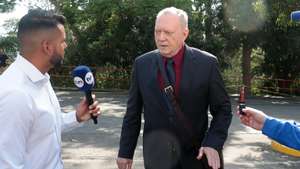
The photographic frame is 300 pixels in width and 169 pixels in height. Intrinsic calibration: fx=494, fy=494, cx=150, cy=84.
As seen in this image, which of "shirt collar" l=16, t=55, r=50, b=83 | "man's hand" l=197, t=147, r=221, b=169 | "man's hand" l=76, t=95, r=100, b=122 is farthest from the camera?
"man's hand" l=197, t=147, r=221, b=169

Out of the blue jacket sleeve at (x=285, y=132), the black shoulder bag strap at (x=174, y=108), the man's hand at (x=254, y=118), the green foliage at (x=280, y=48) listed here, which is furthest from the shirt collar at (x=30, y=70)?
the green foliage at (x=280, y=48)

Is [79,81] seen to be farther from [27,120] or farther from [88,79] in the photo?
[27,120]

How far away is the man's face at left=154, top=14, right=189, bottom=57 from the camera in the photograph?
339 centimetres

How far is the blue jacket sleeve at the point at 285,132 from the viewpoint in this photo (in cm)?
A: 290

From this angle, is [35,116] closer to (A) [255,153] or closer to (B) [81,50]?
(A) [255,153]

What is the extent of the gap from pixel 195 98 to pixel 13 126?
145 centimetres

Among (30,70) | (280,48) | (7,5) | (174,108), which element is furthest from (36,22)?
(7,5)

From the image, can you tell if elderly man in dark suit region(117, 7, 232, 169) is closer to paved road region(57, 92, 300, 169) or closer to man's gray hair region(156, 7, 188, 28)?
man's gray hair region(156, 7, 188, 28)

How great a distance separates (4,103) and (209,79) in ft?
5.18

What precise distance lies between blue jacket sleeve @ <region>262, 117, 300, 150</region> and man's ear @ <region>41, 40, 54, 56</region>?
1353 millimetres

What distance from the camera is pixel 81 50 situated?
23.8m

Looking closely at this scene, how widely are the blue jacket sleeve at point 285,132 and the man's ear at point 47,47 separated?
1.35 m

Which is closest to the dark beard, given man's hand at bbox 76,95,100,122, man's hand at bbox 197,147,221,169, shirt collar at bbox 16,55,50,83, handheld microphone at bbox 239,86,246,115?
shirt collar at bbox 16,55,50,83

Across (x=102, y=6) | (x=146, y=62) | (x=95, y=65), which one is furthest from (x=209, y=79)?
(x=95, y=65)
